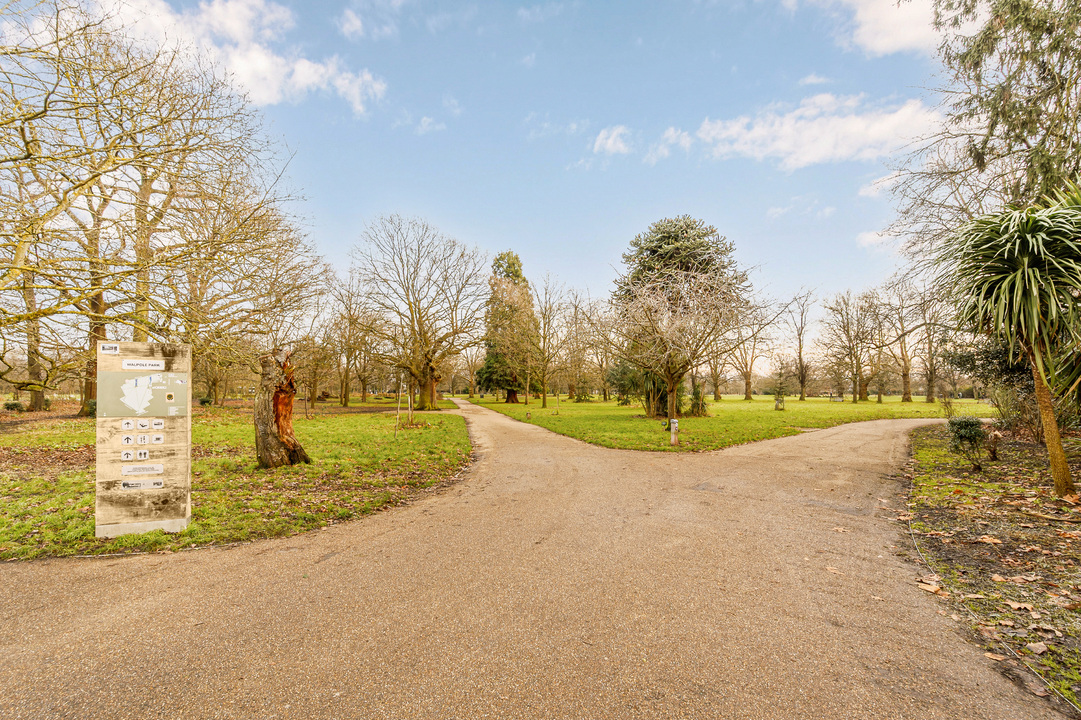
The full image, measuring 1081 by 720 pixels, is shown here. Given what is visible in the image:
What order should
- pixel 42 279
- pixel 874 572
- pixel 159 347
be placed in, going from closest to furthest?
1. pixel 874 572
2. pixel 159 347
3. pixel 42 279

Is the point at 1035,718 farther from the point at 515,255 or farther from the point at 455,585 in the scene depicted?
the point at 515,255

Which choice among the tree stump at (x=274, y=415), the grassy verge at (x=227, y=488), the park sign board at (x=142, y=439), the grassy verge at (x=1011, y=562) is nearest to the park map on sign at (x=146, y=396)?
the park sign board at (x=142, y=439)

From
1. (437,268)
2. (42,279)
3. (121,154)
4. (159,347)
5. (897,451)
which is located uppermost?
(437,268)

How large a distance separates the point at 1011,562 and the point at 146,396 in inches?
363

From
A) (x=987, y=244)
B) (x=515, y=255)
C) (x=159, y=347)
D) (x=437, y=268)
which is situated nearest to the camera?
(x=159, y=347)

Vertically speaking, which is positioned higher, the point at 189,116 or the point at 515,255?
the point at 515,255

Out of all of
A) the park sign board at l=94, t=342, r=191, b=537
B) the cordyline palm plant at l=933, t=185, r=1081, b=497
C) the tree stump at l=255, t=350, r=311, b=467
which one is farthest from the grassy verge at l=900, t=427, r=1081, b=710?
the tree stump at l=255, t=350, r=311, b=467

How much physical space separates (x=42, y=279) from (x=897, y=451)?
59.0ft

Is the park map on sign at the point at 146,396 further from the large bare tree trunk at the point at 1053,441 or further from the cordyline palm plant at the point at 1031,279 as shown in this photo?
the large bare tree trunk at the point at 1053,441

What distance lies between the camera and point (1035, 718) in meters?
2.20

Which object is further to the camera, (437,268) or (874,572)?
(437,268)

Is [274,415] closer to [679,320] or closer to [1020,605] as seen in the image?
[1020,605]

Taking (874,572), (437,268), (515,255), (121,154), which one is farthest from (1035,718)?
(515,255)

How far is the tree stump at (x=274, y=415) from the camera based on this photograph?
824 centimetres
